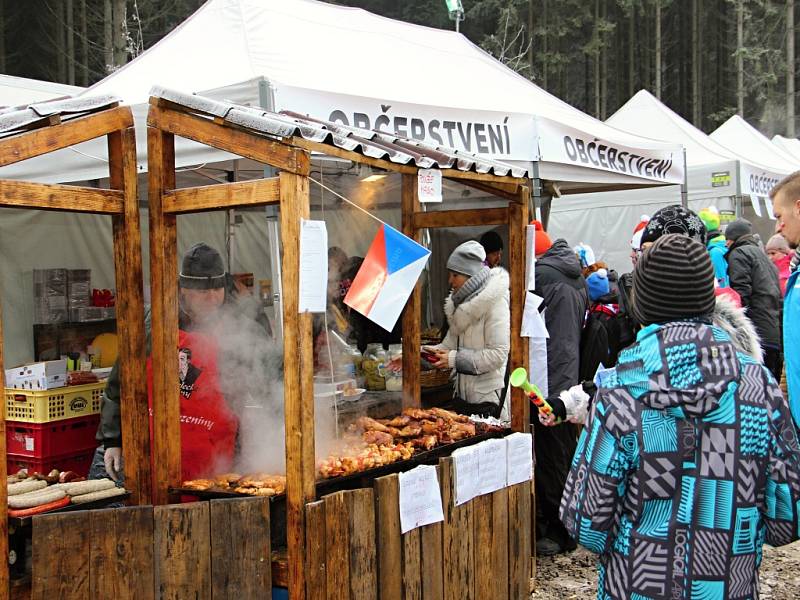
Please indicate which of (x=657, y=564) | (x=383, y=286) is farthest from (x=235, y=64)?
(x=657, y=564)

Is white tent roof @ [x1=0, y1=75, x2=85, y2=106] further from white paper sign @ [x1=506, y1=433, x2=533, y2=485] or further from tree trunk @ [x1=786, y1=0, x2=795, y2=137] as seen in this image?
tree trunk @ [x1=786, y1=0, x2=795, y2=137]

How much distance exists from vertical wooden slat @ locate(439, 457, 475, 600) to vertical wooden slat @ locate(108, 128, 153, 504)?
1.39 m

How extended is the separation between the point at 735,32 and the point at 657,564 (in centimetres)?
3337

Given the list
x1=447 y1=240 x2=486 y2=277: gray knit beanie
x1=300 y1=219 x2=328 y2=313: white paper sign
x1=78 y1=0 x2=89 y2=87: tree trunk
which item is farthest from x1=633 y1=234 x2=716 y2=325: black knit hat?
x1=78 y1=0 x2=89 y2=87: tree trunk

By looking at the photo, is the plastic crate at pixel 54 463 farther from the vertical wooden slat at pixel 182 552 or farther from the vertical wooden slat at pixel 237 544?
the vertical wooden slat at pixel 237 544

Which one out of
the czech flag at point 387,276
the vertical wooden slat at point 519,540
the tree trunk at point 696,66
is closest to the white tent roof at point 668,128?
the vertical wooden slat at point 519,540

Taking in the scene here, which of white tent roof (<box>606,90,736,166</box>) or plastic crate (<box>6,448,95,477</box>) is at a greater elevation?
white tent roof (<box>606,90,736,166</box>)

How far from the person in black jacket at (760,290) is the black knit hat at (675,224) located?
3736mm

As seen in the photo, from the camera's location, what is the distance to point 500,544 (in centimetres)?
388

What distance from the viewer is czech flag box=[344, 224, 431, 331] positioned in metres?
3.09

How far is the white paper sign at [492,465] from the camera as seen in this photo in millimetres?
3752

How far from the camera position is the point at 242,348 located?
3709mm

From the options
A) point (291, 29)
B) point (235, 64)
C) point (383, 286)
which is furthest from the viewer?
point (291, 29)

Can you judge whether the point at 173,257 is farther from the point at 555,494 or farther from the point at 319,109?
the point at 555,494
